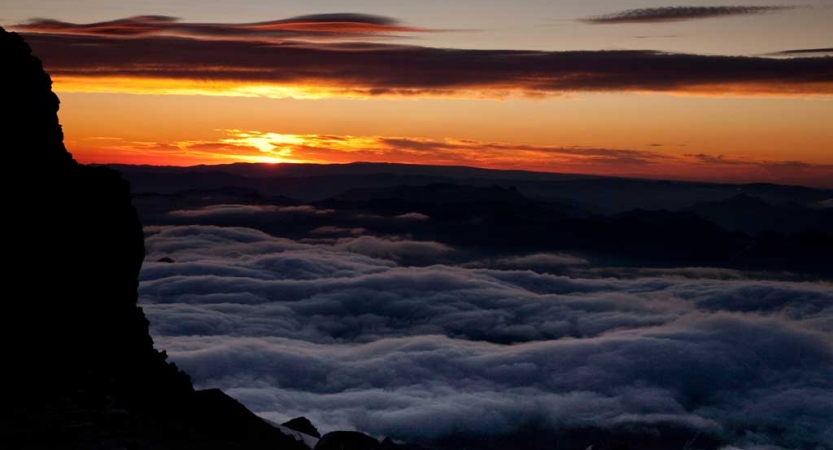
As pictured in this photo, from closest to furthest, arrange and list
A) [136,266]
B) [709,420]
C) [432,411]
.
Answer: [136,266] < [432,411] < [709,420]

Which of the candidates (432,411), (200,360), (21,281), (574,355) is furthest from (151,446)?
(574,355)

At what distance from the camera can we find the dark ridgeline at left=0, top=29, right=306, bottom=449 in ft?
99.8

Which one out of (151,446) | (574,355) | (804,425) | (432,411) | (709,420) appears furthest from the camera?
(574,355)

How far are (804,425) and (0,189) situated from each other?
479 ft

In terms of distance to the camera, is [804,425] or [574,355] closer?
[804,425]

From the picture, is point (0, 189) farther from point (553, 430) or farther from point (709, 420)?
point (709, 420)

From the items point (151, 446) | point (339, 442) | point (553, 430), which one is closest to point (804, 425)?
point (553, 430)

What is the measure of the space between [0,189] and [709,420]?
151 meters

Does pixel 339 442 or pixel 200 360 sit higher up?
pixel 200 360

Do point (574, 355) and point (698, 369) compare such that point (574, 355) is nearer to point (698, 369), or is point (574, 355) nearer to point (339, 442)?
point (698, 369)

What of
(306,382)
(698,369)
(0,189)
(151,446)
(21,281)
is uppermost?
(698,369)

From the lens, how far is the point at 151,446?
1129 inches

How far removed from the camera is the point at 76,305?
→ 33.6 metres

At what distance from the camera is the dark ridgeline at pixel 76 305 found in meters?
30.4
